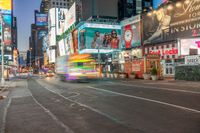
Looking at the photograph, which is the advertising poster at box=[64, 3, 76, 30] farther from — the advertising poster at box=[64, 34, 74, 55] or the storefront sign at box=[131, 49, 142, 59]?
the storefront sign at box=[131, 49, 142, 59]

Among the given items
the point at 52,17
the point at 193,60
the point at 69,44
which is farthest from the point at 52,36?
the point at 193,60

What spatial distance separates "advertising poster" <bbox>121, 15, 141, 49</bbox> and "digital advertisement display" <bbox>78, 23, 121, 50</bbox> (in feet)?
76.1

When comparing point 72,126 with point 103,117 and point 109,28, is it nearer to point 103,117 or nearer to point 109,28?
point 103,117

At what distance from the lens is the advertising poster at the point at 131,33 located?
59.8 metres

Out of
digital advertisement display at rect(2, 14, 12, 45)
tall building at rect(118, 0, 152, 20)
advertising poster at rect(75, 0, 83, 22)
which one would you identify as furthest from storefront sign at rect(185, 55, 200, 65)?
tall building at rect(118, 0, 152, 20)

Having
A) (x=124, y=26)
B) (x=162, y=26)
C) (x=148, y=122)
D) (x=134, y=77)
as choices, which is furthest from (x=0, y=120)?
(x=124, y=26)

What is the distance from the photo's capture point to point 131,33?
206 ft

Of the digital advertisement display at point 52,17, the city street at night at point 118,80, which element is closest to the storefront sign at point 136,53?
the city street at night at point 118,80

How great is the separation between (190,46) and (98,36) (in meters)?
51.8

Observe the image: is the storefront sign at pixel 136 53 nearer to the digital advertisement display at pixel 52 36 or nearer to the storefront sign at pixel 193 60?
the storefront sign at pixel 193 60

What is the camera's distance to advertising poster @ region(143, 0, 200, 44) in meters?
43.1

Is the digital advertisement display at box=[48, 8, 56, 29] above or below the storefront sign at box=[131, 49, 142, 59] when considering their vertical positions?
above

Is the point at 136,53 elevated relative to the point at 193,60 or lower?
elevated

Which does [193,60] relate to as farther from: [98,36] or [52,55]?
[52,55]
